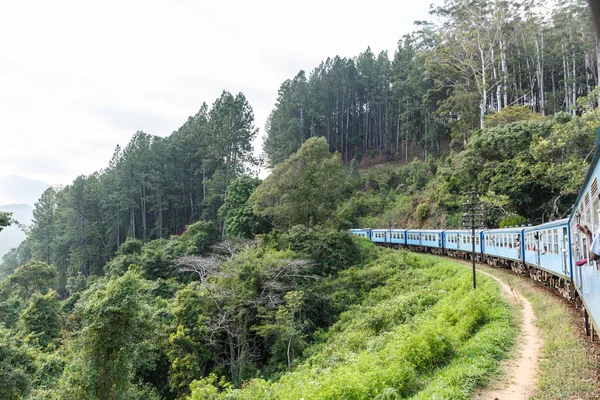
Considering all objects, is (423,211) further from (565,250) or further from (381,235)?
(565,250)

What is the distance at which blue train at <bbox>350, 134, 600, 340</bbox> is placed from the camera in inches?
233

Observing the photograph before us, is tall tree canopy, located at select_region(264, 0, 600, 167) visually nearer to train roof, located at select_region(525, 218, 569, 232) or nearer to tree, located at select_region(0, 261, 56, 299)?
train roof, located at select_region(525, 218, 569, 232)

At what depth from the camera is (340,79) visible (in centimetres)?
6075

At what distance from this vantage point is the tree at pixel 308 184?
88.8 feet

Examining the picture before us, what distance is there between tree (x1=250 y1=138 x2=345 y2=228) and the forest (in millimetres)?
106

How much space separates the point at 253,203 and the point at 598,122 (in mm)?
22113

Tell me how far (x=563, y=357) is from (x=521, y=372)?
2.89 feet

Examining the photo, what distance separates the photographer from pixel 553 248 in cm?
1180

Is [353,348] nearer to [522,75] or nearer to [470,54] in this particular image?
[470,54]

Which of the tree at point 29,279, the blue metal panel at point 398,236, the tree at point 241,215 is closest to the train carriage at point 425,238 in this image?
the blue metal panel at point 398,236

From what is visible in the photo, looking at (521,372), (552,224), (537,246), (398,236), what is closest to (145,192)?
(398,236)

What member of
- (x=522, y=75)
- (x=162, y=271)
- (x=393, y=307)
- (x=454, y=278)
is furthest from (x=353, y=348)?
(x=522, y=75)

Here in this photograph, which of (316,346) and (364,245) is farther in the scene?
(364,245)

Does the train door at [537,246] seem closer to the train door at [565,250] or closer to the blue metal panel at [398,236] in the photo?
the train door at [565,250]
